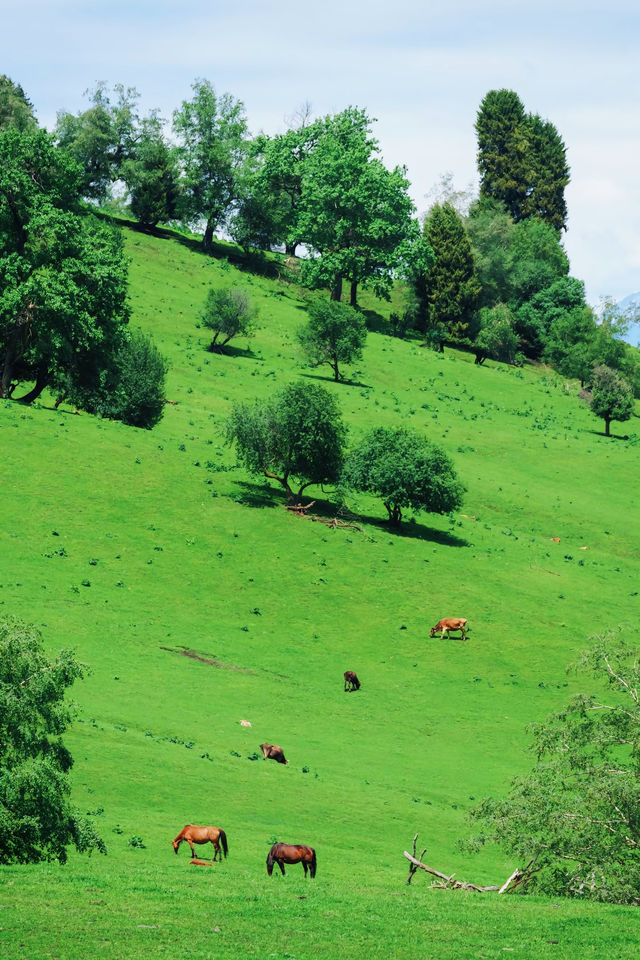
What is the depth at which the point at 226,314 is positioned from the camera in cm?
9706

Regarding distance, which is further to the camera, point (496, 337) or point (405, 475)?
point (496, 337)

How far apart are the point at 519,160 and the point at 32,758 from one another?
16123 centimetres

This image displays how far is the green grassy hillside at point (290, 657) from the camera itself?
19328mm

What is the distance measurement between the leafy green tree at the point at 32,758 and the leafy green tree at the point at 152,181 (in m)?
106

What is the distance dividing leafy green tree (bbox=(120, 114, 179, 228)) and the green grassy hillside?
3180 centimetres

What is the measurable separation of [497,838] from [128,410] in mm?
54701

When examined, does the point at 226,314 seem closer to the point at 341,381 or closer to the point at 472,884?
the point at 341,381

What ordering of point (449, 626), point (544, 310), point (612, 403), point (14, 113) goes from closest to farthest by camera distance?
point (449, 626)
point (612, 403)
point (14, 113)
point (544, 310)

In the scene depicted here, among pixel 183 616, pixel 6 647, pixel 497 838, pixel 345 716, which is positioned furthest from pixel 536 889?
pixel 183 616

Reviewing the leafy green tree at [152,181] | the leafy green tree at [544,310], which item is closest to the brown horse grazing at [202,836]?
the leafy green tree at [152,181]

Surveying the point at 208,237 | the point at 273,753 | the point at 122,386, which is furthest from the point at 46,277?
the point at 208,237

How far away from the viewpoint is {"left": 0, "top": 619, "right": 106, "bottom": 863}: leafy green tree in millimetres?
20016

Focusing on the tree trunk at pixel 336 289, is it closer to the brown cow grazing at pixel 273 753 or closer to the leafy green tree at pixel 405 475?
the leafy green tree at pixel 405 475

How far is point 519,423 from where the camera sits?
3819 inches
